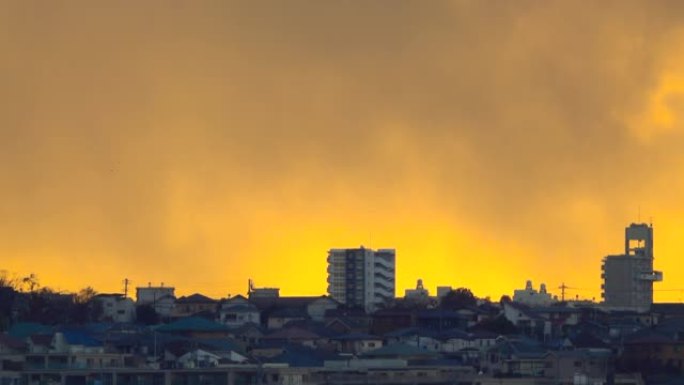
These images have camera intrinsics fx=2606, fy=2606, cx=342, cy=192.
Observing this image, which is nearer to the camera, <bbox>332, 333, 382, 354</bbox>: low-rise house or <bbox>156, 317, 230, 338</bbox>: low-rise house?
<bbox>156, 317, 230, 338</bbox>: low-rise house

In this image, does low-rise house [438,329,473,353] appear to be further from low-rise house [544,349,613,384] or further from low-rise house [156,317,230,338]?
low-rise house [156,317,230,338]

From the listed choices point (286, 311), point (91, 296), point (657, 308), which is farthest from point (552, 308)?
point (91, 296)

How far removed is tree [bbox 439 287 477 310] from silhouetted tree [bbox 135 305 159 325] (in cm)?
1632

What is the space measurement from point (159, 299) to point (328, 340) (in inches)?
1230

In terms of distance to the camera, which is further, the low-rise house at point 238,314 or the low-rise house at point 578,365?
the low-rise house at point 238,314

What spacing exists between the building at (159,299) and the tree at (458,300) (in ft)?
52.0

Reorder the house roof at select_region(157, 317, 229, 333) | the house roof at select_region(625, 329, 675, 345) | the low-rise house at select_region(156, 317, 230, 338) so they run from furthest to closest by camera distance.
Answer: the house roof at select_region(157, 317, 229, 333) → the low-rise house at select_region(156, 317, 230, 338) → the house roof at select_region(625, 329, 675, 345)

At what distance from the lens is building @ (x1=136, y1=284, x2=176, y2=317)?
495 feet

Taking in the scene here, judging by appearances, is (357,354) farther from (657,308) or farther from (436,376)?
(657,308)

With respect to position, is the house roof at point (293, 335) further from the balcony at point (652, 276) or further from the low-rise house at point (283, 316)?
the balcony at point (652, 276)

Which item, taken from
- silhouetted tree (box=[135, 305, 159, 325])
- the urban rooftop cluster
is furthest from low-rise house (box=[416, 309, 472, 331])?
silhouetted tree (box=[135, 305, 159, 325])

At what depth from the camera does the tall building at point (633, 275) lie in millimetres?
173875

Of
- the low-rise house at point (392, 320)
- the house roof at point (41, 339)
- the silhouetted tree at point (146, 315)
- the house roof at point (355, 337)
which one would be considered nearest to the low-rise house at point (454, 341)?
the house roof at point (355, 337)

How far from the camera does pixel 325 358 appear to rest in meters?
112
